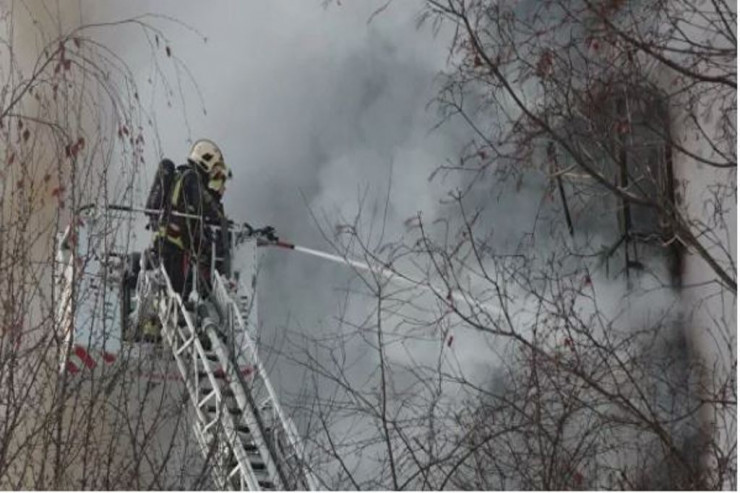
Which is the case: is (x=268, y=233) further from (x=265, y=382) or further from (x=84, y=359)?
(x=84, y=359)

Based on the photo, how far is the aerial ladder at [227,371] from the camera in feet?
15.9

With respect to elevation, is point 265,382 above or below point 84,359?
above

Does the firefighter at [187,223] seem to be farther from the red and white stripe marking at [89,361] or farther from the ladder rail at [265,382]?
the red and white stripe marking at [89,361]

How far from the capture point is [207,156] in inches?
252

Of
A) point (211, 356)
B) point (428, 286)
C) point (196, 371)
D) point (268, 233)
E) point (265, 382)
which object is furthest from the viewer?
point (268, 233)

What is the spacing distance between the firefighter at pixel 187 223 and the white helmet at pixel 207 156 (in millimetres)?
68

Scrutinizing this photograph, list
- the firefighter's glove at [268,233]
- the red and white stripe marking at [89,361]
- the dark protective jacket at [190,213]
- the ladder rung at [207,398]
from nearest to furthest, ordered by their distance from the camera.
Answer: the red and white stripe marking at [89,361] → the ladder rung at [207,398] → the dark protective jacket at [190,213] → the firefighter's glove at [268,233]

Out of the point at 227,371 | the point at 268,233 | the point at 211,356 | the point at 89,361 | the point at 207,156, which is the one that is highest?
the point at 207,156

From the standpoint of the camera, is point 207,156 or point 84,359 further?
point 207,156

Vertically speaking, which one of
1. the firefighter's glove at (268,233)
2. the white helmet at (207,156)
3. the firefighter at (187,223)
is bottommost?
the firefighter at (187,223)

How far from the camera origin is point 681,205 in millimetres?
4156

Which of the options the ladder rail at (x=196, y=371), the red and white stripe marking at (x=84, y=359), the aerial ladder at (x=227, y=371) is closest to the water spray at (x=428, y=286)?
the aerial ladder at (x=227, y=371)

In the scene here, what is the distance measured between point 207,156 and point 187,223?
2.74 ft

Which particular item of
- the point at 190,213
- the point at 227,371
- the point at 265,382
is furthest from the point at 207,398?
the point at 227,371
